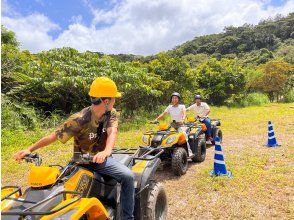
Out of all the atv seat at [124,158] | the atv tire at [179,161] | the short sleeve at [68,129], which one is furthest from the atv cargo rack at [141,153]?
the atv tire at [179,161]

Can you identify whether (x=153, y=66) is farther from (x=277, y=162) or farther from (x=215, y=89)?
(x=277, y=162)

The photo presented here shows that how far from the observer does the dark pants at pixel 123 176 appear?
3.61 meters

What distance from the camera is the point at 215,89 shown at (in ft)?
91.2

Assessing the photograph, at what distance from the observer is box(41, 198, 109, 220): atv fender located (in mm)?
2854

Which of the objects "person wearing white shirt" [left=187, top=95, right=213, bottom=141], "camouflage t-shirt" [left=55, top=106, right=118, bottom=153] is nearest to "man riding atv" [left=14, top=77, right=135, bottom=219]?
"camouflage t-shirt" [left=55, top=106, right=118, bottom=153]

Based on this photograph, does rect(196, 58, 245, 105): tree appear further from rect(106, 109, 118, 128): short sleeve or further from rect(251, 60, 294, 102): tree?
rect(106, 109, 118, 128): short sleeve

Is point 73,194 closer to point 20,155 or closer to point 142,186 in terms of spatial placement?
point 20,155

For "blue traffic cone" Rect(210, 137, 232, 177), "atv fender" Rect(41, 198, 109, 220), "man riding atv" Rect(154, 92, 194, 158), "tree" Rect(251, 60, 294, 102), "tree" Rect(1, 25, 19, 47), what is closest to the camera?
"atv fender" Rect(41, 198, 109, 220)

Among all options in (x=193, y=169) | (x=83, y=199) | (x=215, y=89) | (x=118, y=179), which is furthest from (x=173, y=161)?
(x=215, y=89)

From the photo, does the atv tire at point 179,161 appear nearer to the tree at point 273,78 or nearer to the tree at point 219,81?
the tree at point 219,81

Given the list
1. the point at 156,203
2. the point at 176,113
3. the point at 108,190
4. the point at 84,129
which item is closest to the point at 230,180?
the point at 176,113

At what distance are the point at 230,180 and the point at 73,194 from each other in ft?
14.2

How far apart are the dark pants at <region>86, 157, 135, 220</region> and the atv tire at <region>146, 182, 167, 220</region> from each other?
0.49 meters

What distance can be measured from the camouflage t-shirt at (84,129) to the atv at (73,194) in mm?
134
